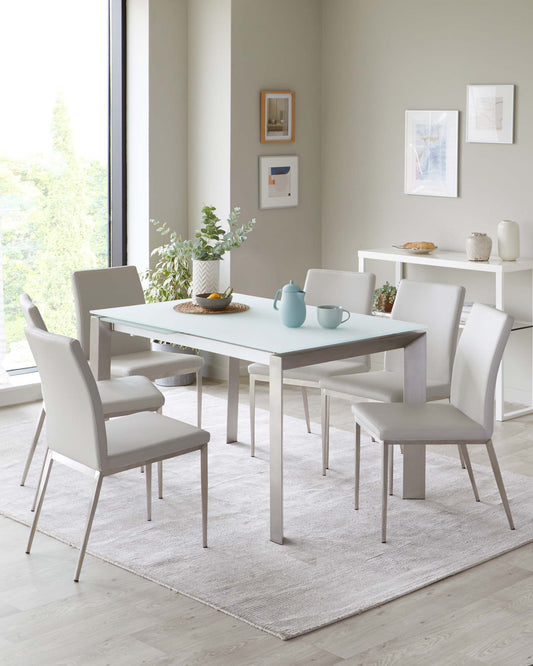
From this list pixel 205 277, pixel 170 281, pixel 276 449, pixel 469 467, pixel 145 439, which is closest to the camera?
pixel 145 439

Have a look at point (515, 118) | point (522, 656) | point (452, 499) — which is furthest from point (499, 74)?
point (522, 656)

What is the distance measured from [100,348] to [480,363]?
1.70m

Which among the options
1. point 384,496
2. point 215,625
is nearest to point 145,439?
point 215,625

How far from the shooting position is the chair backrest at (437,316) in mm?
4609

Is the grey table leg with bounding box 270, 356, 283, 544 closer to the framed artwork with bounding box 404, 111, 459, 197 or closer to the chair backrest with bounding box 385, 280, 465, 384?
the chair backrest with bounding box 385, 280, 465, 384

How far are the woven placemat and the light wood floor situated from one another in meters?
1.31

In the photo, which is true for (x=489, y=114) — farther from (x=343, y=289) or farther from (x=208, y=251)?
(x=208, y=251)

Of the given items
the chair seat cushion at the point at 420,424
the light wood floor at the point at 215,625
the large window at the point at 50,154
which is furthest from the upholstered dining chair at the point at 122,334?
the light wood floor at the point at 215,625

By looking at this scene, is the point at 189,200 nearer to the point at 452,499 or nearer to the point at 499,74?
the point at 499,74

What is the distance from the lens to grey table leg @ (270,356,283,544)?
3836 mm

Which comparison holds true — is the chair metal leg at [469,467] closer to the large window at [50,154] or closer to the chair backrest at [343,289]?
the chair backrest at [343,289]

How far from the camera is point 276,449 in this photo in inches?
152

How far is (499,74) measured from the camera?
5.82 metres

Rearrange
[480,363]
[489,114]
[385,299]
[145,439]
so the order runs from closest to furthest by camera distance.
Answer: [145,439], [480,363], [489,114], [385,299]
